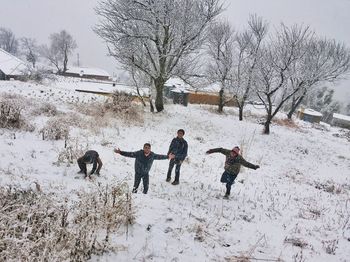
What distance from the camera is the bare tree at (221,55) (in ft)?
98.4

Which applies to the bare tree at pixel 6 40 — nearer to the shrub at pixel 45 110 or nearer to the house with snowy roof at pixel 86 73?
the house with snowy roof at pixel 86 73

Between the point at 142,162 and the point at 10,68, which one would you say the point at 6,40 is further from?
the point at 142,162

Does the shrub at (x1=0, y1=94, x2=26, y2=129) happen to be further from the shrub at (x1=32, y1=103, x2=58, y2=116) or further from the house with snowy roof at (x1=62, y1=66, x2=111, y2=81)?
the house with snowy roof at (x1=62, y1=66, x2=111, y2=81)

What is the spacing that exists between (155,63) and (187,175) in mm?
12639

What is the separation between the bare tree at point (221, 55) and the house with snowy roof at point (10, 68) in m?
21.7

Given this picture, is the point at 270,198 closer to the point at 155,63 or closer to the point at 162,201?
the point at 162,201

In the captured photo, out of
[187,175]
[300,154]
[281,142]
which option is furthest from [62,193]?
[281,142]

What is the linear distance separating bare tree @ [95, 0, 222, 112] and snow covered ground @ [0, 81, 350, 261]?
424 cm

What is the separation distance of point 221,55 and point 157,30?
12.5 m

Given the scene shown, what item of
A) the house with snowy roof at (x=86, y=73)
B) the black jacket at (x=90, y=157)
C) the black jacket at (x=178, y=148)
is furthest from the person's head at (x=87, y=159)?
the house with snowy roof at (x=86, y=73)

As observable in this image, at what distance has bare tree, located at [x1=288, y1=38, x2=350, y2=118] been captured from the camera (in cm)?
2525

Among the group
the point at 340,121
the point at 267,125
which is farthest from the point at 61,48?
the point at 267,125

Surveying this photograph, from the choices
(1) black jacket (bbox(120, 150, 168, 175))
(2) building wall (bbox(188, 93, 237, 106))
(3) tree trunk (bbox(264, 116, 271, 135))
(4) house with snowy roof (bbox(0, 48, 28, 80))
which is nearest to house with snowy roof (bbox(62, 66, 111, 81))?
(4) house with snowy roof (bbox(0, 48, 28, 80))

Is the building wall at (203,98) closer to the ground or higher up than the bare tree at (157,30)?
closer to the ground
